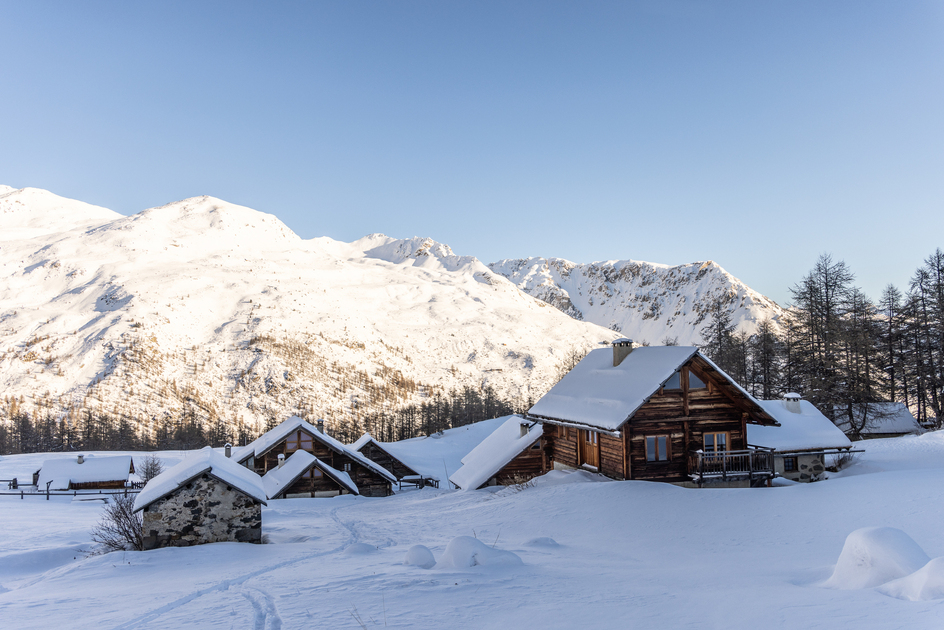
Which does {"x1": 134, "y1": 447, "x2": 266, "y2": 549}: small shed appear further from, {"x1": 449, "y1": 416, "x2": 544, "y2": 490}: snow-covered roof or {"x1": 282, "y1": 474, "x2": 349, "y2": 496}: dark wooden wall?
{"x1": 282, "y1": 474, "x2": 349, "y2": 496}: dark wooden wall

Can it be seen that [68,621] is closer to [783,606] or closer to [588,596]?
[588,596]

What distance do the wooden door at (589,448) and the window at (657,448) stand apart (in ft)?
9.04

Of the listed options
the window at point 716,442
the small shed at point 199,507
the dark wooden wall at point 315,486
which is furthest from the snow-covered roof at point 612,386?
the dark wooden wall at point 315,486

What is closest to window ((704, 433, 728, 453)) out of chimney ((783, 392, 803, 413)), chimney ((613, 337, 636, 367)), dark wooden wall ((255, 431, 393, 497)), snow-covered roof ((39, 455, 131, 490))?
chimney ((613, 337, 636, 367))

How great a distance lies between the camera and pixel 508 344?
172 m

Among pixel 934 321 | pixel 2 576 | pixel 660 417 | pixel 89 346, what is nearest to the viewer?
pixel 2 576

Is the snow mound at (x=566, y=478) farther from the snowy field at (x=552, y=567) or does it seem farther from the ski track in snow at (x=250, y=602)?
the ski track in snow at (x=250, y=602)

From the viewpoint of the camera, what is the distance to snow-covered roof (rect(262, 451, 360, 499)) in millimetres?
37469

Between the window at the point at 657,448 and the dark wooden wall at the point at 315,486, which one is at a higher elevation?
the window at the point at 657,448

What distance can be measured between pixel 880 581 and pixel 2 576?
2048 cm

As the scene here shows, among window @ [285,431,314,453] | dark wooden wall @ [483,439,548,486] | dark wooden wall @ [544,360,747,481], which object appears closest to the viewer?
dark wooden wall @ [544,360,747,481]

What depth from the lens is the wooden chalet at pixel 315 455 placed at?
43.3 metres

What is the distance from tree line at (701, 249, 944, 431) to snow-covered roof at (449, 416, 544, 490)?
19.9m

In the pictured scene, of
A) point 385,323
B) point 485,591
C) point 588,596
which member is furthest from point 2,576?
point 385,323
